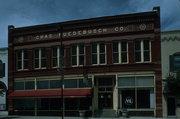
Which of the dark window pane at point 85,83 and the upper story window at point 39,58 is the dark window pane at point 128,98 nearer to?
the dark window pane at point 85,83

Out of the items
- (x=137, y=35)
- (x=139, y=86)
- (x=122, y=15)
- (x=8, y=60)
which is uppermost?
(x=122, y=15)

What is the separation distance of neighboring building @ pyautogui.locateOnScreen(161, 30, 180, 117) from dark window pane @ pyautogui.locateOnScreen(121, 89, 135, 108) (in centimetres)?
334

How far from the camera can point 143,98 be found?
33312 millimetres

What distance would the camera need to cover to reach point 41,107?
37469mm

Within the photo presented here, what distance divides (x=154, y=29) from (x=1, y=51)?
19912 mm

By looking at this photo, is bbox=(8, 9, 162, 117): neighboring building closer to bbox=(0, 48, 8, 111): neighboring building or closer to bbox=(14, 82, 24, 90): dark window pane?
bbox=(14, 82, 24, 90): dark window pane

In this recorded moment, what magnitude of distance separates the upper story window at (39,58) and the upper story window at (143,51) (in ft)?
37.2

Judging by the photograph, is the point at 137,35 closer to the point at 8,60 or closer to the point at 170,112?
the point at 170,112

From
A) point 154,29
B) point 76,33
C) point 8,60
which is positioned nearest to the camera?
point 154,29

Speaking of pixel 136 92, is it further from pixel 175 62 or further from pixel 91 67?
pixel 91 67

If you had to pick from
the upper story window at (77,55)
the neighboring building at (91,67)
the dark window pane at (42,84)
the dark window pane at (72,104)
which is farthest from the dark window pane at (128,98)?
the dark window pane at (42,84)

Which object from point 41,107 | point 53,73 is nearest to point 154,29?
point 53,73

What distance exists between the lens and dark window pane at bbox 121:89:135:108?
3369 cm

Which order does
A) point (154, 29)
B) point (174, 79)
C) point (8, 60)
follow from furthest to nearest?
point (8, 60), point (154, 29), point (174, 79)
